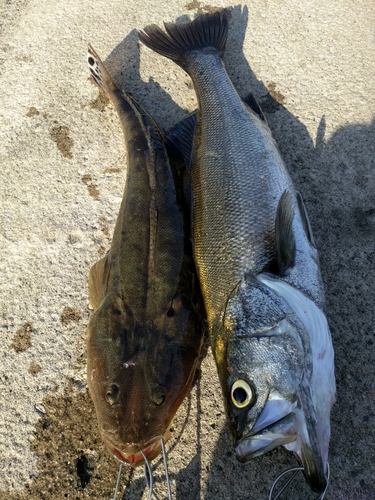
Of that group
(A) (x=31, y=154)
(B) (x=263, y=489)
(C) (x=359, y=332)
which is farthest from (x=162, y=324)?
(A) (x=31, y=154)

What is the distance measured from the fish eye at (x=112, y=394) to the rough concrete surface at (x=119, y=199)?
65cm

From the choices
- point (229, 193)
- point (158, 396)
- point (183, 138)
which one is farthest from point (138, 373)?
point (183, 138)

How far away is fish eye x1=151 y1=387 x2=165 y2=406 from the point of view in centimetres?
224

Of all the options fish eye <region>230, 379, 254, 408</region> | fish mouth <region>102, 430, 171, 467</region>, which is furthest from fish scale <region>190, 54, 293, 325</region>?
fish mouth <region>102, 430, 171, 467</region>

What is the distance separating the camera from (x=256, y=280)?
7.70 feet

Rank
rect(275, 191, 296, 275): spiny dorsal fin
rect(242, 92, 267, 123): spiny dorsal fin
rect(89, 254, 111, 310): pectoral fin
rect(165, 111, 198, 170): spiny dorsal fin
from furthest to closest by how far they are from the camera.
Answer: rect(242, 92, 267, 123): spiny dorsal fin < rect(165, 111, 198, 170): spiny dorsal fin < rect(89, 254, 111, 310): pectoral fin < rect(275, 191, 296, 275): spiny dorsal fin

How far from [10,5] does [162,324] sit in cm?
448

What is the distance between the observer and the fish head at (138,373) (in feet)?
7.26

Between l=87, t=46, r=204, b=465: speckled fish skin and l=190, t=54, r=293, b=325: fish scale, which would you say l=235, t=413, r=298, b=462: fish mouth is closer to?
l=87, t=46, r=204, b=465: speckled fish skin

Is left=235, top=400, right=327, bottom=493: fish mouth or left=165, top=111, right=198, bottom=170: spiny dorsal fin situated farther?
left=165, top=111, right=198, bottom=170: spiny dorsal fin

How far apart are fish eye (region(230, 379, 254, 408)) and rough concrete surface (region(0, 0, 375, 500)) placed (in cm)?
80

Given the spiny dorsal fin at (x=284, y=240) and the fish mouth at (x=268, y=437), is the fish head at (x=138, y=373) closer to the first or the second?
the fish mouth at (x=268, y=437)

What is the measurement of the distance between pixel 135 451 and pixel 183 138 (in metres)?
2.34

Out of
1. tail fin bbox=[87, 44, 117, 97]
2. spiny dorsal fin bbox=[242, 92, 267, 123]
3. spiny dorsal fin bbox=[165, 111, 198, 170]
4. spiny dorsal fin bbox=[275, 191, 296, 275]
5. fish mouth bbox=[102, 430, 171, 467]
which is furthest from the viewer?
tail fin bbox=[87, 44, 117, 97]
